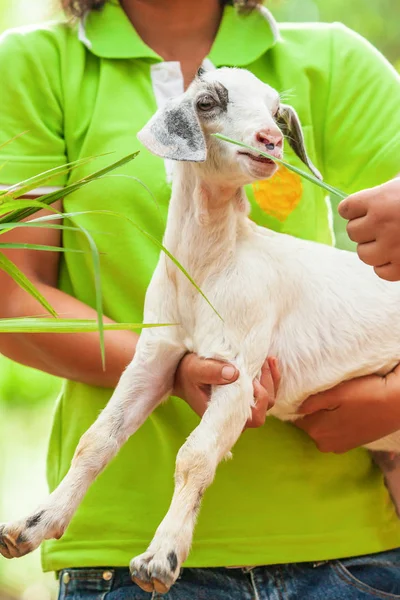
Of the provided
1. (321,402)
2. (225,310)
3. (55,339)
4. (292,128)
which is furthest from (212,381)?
(292,128)

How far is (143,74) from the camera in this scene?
1.79 metres

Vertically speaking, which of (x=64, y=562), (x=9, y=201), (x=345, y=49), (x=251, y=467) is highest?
(x=9, y=201)

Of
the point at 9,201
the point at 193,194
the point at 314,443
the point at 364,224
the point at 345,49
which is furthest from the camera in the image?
the point at 345,49

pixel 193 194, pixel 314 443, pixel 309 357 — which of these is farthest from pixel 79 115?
pixel 314 443

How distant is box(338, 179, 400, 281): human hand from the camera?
1370mm

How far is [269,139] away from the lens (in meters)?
1.40

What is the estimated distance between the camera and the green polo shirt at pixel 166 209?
64.7 inches

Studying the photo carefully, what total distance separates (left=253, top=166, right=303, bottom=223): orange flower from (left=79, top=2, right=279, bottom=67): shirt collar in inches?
8.8

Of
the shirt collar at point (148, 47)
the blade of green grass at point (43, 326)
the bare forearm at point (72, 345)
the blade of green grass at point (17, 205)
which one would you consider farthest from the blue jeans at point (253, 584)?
the shirt collar at point (148, 47)

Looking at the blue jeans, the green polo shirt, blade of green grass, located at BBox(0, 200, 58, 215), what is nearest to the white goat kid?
the green polo shirt

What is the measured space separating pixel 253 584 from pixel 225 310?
46cm

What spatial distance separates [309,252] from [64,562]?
673 millimetres

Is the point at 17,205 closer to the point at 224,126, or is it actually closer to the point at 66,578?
the point at 224,126

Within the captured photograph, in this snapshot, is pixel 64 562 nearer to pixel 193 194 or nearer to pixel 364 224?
pixel 193 194
